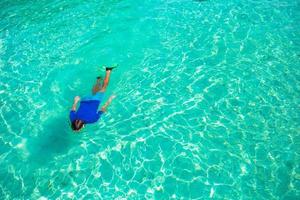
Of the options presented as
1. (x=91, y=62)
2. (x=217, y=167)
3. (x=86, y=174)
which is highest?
(x=91, y=62)

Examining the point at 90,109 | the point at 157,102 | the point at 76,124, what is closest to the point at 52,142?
the point at 76,124

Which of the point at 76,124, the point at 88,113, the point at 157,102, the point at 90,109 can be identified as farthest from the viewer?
the point at 157,102

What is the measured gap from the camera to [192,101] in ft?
35.9

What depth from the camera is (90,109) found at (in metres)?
9.41

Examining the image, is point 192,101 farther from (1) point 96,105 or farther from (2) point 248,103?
(1) point 96,105

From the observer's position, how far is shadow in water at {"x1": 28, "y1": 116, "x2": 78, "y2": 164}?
944cm

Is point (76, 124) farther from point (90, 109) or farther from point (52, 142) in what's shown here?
point (52, 142)

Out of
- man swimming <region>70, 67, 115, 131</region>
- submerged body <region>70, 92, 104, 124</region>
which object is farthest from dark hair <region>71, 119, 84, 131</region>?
submerged body <region>70, 92, 104, 124</region>

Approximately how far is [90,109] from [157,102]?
9.17 feet

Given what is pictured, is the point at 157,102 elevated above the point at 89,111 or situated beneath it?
situated beneath

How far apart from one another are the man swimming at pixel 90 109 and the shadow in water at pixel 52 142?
1077mm

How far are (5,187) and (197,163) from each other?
6.10m

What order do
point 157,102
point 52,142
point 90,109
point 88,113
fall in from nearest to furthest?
point 88,113
point 90,109
point 52,142
point 157,102

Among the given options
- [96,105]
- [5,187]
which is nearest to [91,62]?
[96,105]
